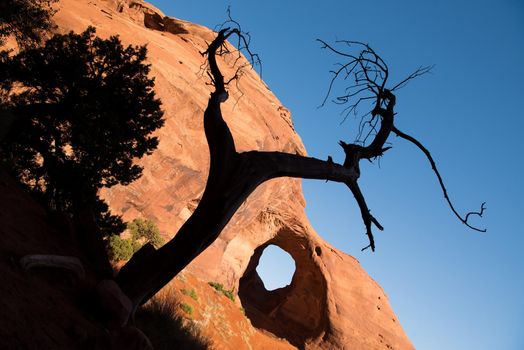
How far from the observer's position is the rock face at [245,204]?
61.5 ft

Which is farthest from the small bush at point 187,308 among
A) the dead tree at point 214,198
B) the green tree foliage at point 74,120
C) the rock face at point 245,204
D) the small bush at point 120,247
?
the dead tree at point 214,198

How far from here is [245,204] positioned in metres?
23.8

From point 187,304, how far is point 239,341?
429 centimetres

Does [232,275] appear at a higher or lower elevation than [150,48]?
lower

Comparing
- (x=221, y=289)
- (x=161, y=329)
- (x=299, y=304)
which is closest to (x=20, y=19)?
(x=161, y=329)

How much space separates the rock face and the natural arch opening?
0.27ft

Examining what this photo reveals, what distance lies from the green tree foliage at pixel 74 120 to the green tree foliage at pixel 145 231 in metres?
8.28

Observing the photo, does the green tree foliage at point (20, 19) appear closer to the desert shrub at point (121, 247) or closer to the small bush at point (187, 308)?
the desert shrub at point (121, 247)

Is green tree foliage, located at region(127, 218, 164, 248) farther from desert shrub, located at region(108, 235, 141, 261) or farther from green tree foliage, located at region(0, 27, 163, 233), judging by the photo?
green tree foliage, located at region(0, 27, 163, 233)

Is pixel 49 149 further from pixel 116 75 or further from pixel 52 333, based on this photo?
pixel 52 333

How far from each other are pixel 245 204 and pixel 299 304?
11941mm

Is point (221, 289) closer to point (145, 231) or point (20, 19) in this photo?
point (145, 231)

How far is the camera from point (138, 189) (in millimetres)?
18281

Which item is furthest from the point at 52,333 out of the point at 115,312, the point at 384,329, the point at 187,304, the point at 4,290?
the point at 384,329
